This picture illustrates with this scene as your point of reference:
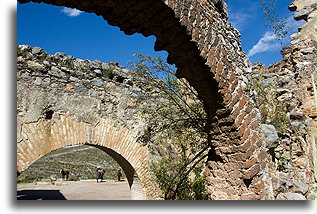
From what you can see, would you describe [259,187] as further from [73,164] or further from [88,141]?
[73,164]

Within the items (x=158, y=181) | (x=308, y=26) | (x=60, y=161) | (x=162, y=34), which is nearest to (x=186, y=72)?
(x=162, y=34)

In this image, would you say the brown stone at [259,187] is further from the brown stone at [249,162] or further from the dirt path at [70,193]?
the dirt path at [70,193]

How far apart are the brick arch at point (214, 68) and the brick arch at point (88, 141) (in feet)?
6.41

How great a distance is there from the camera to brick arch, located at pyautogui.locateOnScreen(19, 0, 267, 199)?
2260 mm

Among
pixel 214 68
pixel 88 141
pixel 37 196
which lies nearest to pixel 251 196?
pixel 214 68

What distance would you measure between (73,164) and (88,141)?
30.5ft

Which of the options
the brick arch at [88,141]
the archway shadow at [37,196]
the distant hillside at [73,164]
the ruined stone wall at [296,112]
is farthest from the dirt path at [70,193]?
the ruined stone wall at [296,112]

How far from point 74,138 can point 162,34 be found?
2.47 m

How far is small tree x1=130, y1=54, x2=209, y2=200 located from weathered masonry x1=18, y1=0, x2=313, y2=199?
3.27 ft

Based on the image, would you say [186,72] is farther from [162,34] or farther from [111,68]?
[111,68]

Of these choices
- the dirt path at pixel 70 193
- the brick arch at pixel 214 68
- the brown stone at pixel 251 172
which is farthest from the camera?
the dirt path at pixel 70 193

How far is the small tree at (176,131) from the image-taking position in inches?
167

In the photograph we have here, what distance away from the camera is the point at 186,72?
9.01ft

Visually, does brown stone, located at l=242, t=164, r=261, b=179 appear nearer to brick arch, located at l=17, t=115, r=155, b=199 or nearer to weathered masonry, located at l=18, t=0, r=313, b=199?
weathered masonry, located at l=18, t=0, r=313, b=199
